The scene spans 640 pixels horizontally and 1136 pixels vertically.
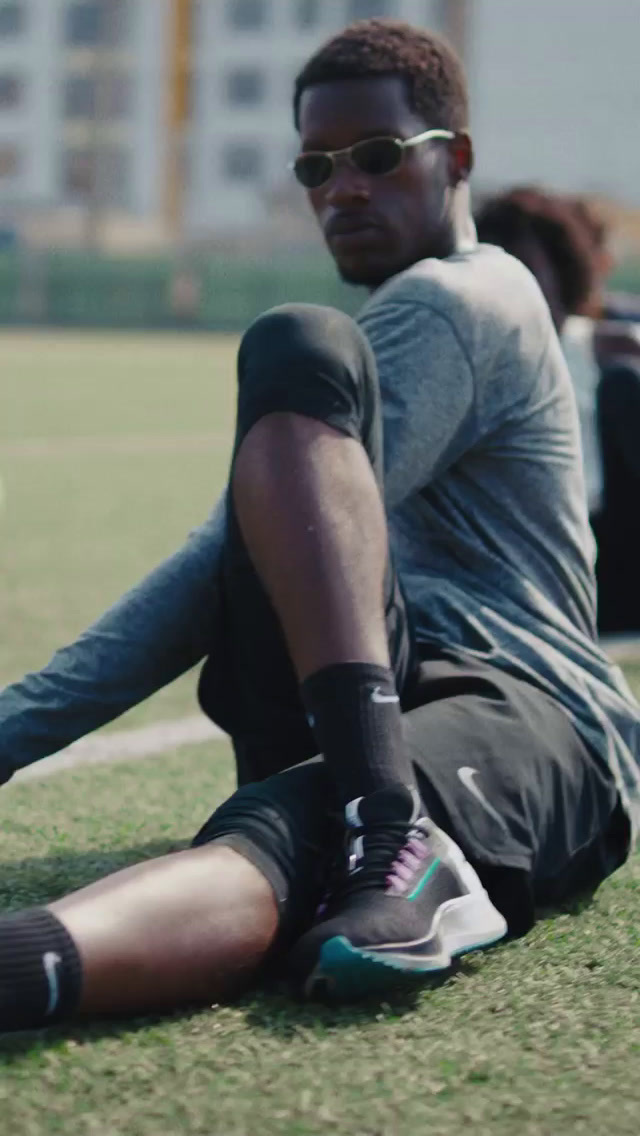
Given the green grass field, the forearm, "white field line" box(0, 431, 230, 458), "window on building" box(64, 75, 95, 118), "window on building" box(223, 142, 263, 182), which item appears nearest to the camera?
the green grass field

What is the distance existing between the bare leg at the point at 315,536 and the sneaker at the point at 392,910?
20 centimetres

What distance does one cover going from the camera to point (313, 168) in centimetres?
287

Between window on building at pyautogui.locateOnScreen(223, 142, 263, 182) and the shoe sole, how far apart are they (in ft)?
211

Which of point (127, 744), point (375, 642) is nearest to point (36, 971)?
point (375, 642)

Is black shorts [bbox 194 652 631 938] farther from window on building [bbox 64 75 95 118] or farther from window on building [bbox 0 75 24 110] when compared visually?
window on building [bbox 0 75 24 110]

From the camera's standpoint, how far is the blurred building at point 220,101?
55938 millimetres

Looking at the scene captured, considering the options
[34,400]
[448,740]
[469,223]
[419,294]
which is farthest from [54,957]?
[34,400]

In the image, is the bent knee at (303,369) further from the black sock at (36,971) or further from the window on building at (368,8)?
the window on building at (368,8)

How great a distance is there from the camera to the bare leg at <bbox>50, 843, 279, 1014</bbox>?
1912 millimetres

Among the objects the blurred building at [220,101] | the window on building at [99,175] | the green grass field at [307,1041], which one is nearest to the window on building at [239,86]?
the blurred building at [220,101]

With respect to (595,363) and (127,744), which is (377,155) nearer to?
(127,744)

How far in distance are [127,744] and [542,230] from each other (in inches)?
78.2

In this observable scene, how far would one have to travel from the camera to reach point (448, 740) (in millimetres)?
2322

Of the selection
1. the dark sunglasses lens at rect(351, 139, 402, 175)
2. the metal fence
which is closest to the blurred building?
the metal fence
